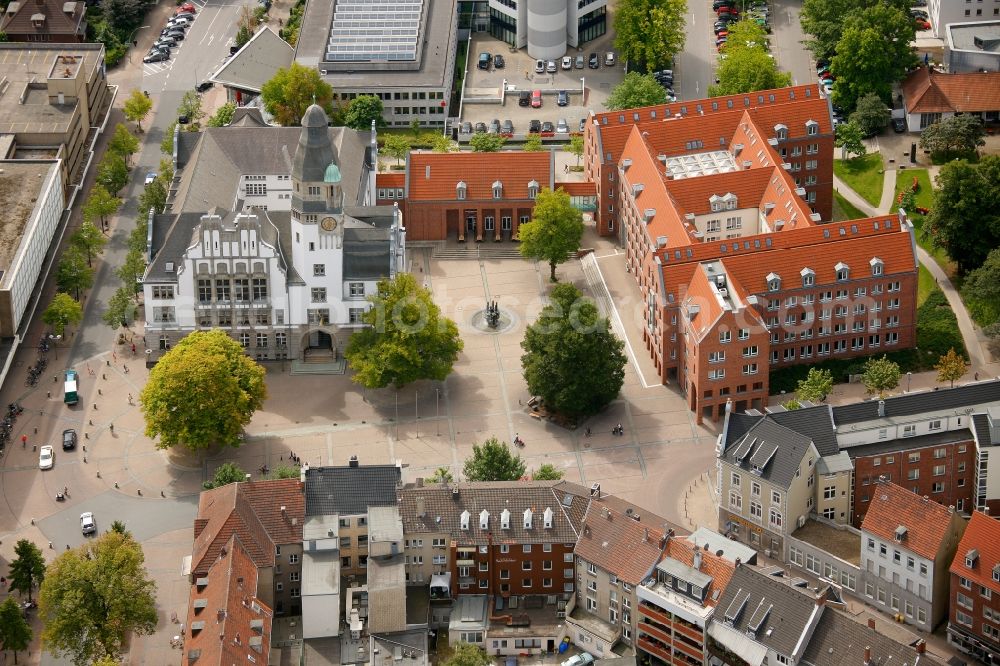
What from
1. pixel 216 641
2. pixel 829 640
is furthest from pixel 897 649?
pixel 216 641

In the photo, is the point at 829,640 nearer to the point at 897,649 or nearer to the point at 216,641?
the point at 897,649

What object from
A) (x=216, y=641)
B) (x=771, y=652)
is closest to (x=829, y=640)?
(x=771, y=652)

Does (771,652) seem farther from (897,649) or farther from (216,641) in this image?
(216,641)

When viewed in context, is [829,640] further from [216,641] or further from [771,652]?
[216,641]
